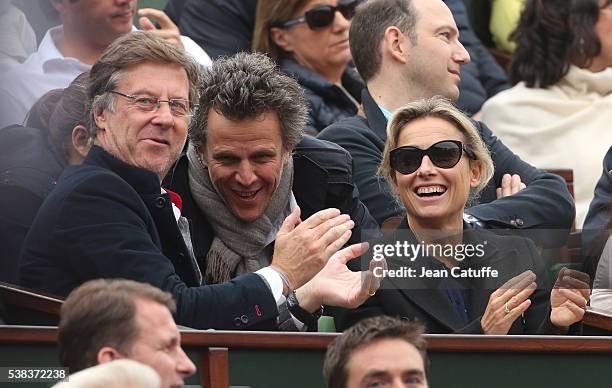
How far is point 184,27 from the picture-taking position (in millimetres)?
8094

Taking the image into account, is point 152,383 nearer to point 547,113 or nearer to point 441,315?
point 441,315

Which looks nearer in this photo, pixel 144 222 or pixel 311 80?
pixel 144 222

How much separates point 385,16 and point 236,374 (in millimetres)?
2312

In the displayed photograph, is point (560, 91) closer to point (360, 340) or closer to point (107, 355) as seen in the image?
point (360, 340)

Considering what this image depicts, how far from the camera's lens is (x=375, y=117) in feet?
23.0

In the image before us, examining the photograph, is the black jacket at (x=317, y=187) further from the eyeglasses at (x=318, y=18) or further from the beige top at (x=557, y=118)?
the beige top at (x=557, y=118)

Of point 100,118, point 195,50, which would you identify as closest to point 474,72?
point 195,50

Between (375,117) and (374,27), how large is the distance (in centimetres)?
50

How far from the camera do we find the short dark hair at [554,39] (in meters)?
8.25

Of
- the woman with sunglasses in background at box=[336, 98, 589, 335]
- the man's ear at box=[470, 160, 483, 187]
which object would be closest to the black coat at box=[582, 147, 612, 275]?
the woman with sunglasses in background at box=[336, 98, 589, 335]

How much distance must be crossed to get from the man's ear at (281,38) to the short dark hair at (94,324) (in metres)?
3.40

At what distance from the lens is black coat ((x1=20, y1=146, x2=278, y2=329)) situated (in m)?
5.46

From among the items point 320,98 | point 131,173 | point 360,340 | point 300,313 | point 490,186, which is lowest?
point 360,340

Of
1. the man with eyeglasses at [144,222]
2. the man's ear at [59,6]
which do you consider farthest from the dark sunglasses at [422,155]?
the man's ear at [59,6]
